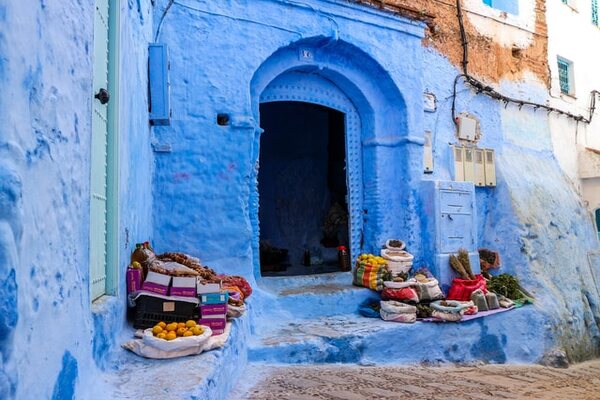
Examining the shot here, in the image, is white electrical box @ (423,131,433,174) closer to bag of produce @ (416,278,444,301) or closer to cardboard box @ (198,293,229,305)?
bag of produce @ (416,278,444,301)

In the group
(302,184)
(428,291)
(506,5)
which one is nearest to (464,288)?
(428,291)

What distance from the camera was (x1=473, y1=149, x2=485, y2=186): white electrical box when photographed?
9219 mm

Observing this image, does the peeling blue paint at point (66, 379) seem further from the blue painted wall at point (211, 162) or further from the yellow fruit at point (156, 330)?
the yellow fruit at point (156, 330)

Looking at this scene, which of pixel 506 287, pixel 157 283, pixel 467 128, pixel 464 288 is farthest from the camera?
pixel 467 128

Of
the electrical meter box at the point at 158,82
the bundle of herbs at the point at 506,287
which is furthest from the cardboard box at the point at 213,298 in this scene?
the bundle of herbs at the point at 506,287

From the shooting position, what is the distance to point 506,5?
36.1ft

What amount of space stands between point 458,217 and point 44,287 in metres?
6.92

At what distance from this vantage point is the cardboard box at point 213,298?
14.5 ft

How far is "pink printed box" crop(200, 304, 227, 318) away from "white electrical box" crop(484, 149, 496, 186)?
6431 millimetres

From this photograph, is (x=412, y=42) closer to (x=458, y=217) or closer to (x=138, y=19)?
(x=458, y=217)

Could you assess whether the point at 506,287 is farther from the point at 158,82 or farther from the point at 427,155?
the point at 158,82

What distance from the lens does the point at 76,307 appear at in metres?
2.73

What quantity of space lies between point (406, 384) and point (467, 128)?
5500mm

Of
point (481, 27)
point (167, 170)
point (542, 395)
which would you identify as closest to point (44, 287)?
point (167, 170)
